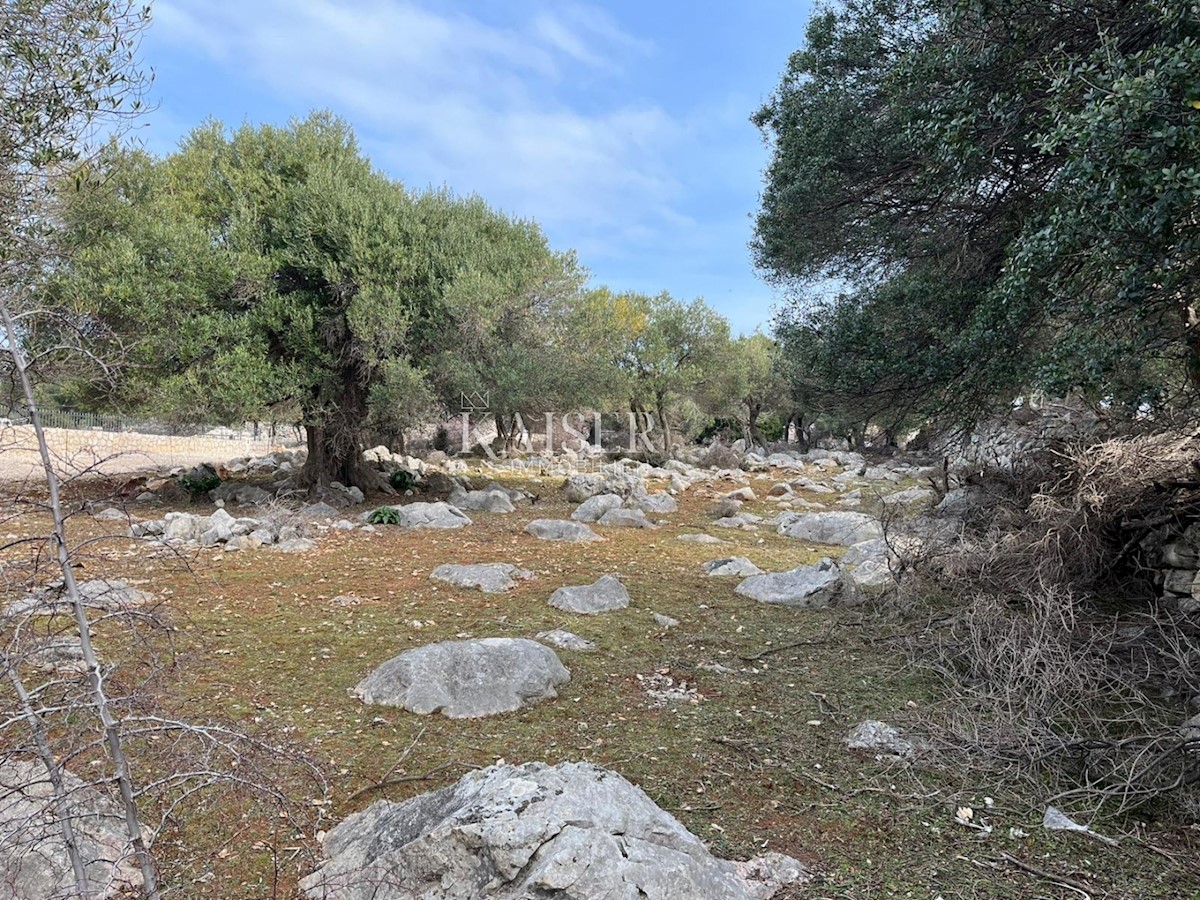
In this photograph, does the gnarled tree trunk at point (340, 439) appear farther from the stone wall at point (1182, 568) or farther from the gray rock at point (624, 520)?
the stone wall at point (1182, 568)

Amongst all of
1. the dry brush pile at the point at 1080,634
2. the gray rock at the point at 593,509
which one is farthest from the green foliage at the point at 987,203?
the gray rock at the point at 593,509

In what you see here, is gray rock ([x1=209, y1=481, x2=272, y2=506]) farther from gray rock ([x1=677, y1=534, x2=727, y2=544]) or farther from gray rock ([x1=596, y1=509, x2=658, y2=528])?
gray rock ([x1=677, y1=534, x2=727, y2=544])

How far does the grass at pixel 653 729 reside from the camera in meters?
3.11

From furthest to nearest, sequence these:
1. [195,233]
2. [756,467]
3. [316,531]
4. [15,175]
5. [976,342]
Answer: [756,467] → [195,233] → [316,531] → [976,342] → [15,175]

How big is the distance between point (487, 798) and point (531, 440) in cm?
3283

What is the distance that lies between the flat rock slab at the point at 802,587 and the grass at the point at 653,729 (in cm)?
24

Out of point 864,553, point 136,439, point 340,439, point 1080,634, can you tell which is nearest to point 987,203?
point 1080,634

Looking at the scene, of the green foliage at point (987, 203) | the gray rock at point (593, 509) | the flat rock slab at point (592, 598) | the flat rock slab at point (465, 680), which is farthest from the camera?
the gray rock at point (593, 509)

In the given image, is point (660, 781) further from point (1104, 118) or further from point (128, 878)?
point (1104, 118)

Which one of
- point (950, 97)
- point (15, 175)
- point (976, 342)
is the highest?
point (950, 97)

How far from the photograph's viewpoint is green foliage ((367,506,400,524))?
1199cm

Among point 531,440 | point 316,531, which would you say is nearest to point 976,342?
point 316,531

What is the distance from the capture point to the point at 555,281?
15.4 m

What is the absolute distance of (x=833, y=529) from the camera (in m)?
12.1
